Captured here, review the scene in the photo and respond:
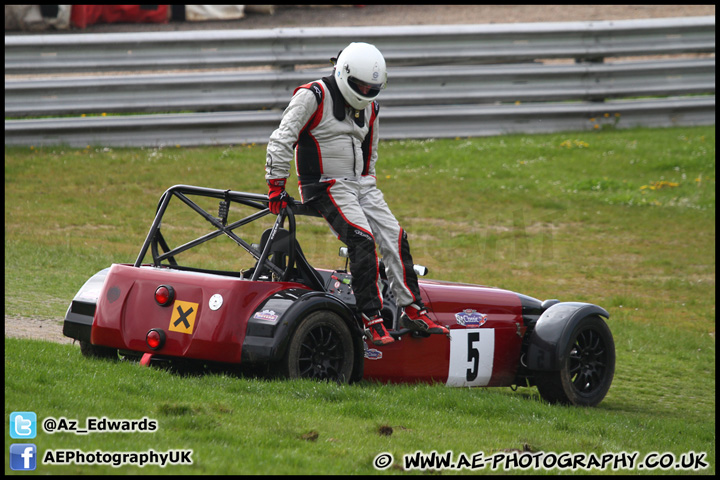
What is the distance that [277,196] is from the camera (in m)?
6.48

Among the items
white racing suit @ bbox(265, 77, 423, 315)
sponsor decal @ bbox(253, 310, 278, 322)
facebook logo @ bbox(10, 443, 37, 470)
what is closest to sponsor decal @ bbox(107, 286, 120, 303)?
sponsor decal @ bbox(253, 310, 278, 322)

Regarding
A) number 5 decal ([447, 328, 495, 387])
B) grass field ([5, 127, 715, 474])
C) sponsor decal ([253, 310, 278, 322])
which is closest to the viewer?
grass field ([5, 127, 715, 474])

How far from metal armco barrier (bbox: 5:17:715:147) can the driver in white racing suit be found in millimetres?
9217

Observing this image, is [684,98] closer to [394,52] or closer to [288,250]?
[394,52]

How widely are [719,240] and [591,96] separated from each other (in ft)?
15.7

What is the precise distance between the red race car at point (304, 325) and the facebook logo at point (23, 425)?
152cm

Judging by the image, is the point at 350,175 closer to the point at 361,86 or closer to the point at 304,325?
the point at 361,86

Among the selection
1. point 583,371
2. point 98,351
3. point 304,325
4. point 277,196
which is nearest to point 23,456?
point 304,325

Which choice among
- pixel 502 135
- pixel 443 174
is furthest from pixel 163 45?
pixel 502 135

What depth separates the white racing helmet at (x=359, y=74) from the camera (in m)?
6.70

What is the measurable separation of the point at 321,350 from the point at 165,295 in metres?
1.13

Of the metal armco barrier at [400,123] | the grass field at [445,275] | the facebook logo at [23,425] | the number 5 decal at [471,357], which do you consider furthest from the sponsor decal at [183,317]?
the metal armco barrier at [400,123]

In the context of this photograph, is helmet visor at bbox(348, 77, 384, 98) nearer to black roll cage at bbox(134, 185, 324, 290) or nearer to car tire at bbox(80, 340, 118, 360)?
black roll cage at bbox(134, 185, 324, 290)

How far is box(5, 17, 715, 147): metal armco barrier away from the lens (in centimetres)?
1532
